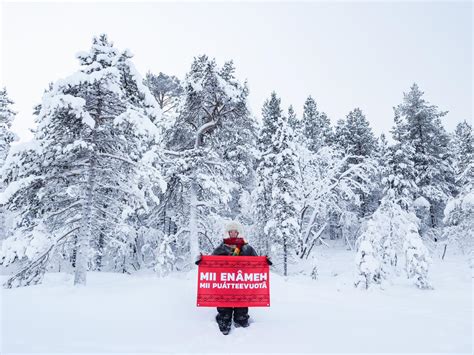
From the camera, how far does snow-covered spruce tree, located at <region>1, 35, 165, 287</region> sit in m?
9.75

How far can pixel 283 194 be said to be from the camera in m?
21.7

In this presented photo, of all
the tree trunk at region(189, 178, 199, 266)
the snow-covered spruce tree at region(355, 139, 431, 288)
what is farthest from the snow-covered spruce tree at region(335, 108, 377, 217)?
the tree trunk at region(189, 178, 199, 266)

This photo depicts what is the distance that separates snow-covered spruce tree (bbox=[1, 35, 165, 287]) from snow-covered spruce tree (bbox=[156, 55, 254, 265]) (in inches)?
164

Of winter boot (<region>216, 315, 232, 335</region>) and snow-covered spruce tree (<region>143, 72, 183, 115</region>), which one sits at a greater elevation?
snow-covered spruce tree (<region>143, 72, 183, 115</region>)

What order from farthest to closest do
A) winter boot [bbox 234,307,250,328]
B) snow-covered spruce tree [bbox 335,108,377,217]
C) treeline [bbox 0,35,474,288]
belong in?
snow-covered spruce tree [bbox 335,108,377,217] → treeline [bbox 0,35,474,288] → winter boot [bbox 234,307,250,328]

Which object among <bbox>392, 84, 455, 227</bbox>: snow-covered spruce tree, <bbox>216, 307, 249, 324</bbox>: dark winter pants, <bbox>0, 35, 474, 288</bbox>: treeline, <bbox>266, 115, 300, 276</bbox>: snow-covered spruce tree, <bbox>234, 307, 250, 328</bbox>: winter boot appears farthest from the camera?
<bbox>392, 84, 455, 227</bbox>: snow-covered spruce tree

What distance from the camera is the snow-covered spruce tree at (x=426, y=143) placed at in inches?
1103

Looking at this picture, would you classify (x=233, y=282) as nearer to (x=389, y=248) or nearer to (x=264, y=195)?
(x=389, y=248)

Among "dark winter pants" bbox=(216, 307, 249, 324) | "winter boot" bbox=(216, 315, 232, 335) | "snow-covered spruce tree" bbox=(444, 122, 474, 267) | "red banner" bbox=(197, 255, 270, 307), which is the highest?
"snow-covered spruce tree" bbox=(444, 122, 474, 267)

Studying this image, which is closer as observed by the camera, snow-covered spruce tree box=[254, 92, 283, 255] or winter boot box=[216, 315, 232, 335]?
winter boot box=[216, 315, 232, 335]

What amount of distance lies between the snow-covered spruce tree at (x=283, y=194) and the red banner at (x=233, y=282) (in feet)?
50.4

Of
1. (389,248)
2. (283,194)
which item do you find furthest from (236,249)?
(283,194)

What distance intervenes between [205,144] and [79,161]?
757 centimetres

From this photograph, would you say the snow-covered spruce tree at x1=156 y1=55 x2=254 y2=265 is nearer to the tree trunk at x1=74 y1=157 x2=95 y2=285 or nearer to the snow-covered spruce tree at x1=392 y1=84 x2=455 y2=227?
the tree trunk at x1=74 y1=157 x2=95 y2=285
